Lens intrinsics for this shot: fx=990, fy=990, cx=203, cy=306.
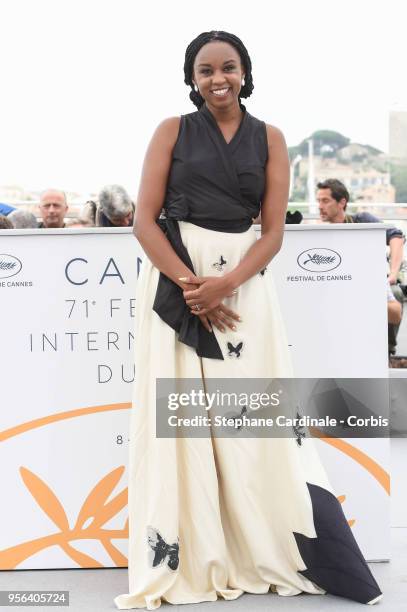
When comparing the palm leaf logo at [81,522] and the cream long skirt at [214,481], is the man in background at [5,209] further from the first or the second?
the cream long skirt at [214,481]

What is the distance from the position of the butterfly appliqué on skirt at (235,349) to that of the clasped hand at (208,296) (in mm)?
73

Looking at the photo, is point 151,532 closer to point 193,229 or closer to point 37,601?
point 37,601

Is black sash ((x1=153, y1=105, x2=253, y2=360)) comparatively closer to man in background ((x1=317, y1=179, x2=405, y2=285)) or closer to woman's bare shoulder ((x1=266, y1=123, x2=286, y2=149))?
woman's bare shoulder ((x1=266, y1=123, x2=286, y2=149))

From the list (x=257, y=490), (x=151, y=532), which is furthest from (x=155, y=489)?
(x=257, y=490)

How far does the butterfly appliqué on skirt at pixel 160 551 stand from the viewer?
10.6 feet

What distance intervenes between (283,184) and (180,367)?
71 centimetres

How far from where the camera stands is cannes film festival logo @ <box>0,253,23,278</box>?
12.1ft

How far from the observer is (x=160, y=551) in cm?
323

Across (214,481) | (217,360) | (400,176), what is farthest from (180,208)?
(400,176)

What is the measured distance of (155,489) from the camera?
3.23m

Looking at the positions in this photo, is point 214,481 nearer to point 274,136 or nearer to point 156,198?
point 156,198

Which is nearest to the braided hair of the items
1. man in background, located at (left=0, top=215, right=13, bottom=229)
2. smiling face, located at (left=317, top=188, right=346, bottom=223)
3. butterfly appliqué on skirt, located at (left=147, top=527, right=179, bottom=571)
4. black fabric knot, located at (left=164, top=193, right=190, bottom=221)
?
black fabric knot, located at (left=164, top=193, right=190, bottom=221)

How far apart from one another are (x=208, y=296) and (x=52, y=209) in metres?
2.33

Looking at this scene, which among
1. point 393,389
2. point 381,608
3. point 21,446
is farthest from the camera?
point 393,389
